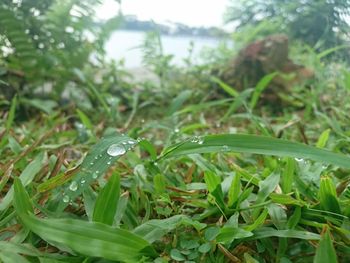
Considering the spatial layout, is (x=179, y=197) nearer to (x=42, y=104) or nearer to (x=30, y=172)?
(x=30, y=172)

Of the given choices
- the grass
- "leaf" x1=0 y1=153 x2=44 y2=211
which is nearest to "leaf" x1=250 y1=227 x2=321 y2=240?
the grass

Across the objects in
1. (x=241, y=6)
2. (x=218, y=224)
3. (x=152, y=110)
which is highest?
(x=241, y=6)

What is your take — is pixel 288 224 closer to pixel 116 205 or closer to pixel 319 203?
pixel 319 203

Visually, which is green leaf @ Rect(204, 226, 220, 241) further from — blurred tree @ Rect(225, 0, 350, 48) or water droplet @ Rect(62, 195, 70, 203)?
blurred tree @ Rect(225, 0, 350, 48)

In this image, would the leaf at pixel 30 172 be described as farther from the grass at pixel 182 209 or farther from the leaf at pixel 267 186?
the leaf at pixel 267 186

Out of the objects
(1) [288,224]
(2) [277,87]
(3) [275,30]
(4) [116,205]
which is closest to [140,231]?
(4) [116,205]
